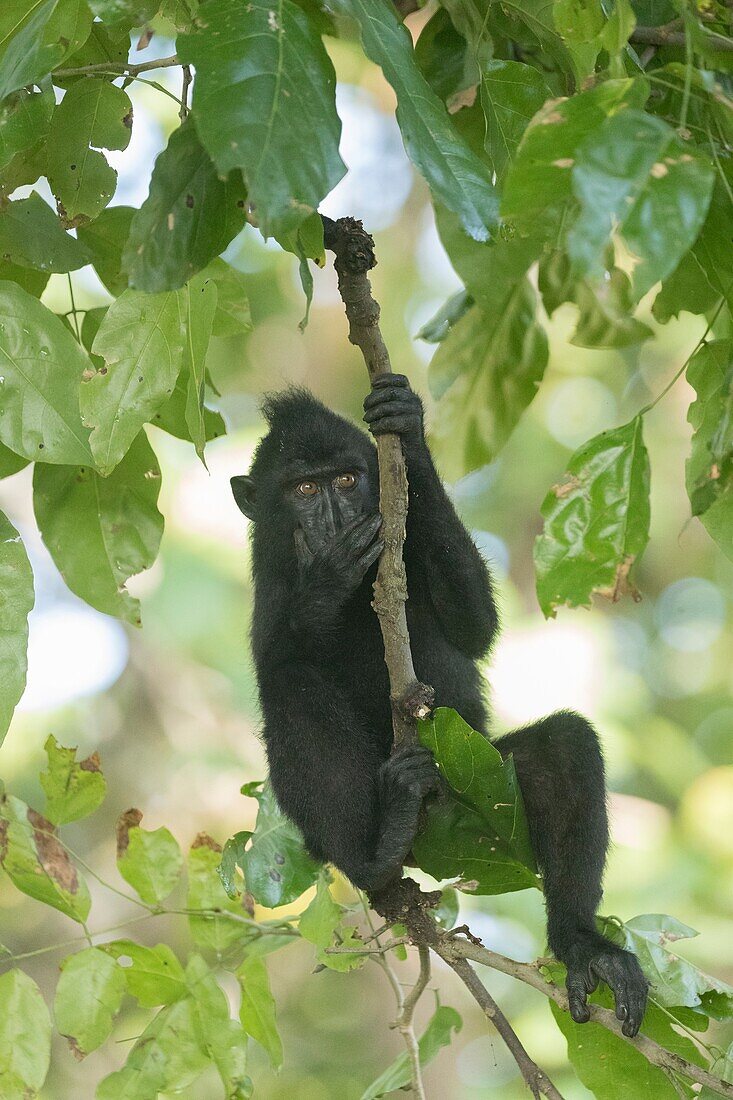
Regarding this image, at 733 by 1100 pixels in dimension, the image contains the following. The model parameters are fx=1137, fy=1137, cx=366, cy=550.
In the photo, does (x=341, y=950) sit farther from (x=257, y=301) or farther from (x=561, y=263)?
(x=257, y=301)

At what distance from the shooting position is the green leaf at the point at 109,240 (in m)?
3.34

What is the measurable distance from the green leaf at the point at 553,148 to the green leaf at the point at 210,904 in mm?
2647

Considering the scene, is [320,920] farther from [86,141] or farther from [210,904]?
[86,141]

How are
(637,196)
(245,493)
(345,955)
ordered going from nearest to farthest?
(637,196), (345,955), (245,493)

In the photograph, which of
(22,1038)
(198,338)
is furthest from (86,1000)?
(198,338)

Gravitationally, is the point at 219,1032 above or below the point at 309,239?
below

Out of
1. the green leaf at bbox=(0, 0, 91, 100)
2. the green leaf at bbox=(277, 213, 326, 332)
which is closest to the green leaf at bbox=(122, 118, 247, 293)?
the green leaf at bbox=(277, 213, 326, 332)

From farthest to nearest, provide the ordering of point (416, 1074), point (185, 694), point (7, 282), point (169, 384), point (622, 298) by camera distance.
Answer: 1. point (185, 694)
2. point (622, 298)
3. point (416, 1074)
4. point (7, 282)
5. point (169, 384)

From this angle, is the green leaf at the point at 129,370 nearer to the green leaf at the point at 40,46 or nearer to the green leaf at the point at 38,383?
the green leaf at the point at 38,383

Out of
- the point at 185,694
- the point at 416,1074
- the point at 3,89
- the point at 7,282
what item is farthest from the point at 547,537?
the point at 185,694

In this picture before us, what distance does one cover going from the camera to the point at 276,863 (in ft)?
12.7

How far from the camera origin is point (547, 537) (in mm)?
2236

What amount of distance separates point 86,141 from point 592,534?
5.86 ft

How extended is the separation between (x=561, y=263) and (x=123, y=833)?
250 cm
